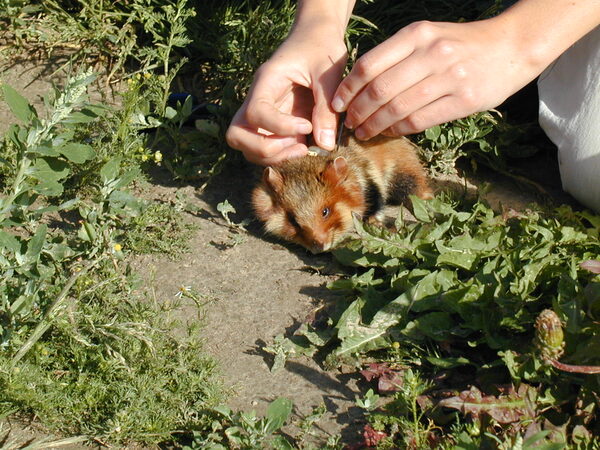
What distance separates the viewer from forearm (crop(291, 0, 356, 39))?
4266 millimetres

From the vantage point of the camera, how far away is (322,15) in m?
4.31

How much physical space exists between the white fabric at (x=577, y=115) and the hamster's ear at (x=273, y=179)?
1.59 meters

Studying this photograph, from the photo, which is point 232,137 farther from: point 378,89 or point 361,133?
point 378,89

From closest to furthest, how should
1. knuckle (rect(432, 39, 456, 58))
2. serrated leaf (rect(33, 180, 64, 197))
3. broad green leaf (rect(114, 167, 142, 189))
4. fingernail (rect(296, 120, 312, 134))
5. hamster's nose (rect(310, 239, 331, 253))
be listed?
knuckle (rect(432, 39, 456, 58))
serrated leaf (rect(33, 180, 64, 197))
fingernail (rect(296, 120, 312, 134))
broad green leaf (rect(114, 167, 142, 189))
hamster's nose (rect(310, 239, 331, 253))

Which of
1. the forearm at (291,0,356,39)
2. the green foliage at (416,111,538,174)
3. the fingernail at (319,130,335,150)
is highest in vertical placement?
the forearm at (291,0,356,39)

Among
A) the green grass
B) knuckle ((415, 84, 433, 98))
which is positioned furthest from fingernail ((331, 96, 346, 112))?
the green grass

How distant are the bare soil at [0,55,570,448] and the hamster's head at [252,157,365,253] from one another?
0.12m

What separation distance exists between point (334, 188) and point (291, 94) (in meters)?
0.65

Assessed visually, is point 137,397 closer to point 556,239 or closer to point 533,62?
point 556,239

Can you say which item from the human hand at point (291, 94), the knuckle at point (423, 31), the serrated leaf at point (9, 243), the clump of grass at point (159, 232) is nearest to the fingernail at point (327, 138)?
the human hand at point (291, 94)

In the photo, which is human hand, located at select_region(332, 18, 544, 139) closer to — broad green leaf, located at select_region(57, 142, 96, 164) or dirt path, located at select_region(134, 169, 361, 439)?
dirt path, located at select_region(134, 169, 361, 439)

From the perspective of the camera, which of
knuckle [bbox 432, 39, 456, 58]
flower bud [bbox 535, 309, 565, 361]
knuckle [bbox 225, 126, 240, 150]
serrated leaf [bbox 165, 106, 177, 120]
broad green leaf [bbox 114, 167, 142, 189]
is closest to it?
flower bud [bbox 535, 309, 565, 361]

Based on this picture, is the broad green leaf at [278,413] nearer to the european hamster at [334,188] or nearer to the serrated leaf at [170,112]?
the european hamster at [334,188]

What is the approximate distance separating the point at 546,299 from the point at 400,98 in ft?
3.65
